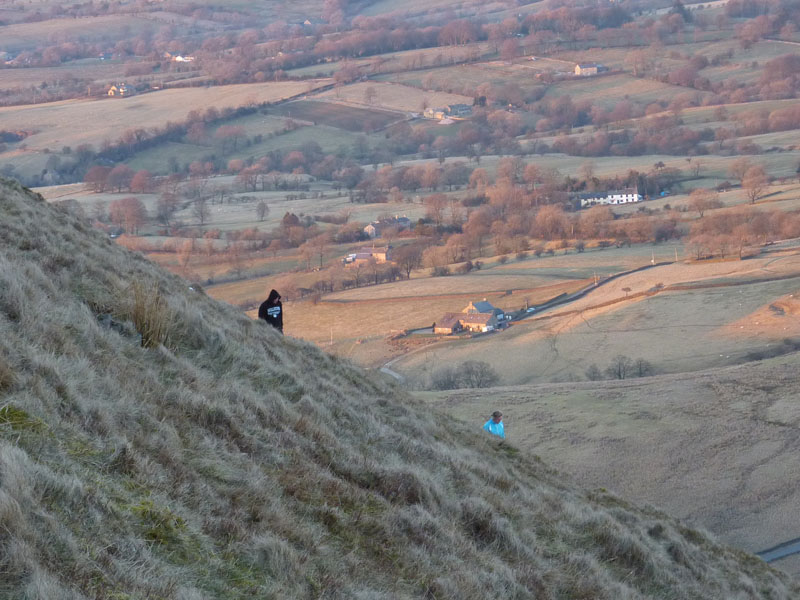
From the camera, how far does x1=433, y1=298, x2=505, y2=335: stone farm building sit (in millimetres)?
47719

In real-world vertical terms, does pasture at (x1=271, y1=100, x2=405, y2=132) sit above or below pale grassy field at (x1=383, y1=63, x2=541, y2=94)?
below

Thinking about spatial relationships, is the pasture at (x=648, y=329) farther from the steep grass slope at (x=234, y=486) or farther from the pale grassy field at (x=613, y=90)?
the pale grassy field at (x=613, y=90)

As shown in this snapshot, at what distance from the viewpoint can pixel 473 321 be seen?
4816cm

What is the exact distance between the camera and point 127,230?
7500 cm

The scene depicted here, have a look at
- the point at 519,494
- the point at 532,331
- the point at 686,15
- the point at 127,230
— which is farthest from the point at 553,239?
the point at 686,15

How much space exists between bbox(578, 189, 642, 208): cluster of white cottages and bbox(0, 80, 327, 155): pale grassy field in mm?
61351

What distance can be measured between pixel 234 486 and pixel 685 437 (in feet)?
54.8

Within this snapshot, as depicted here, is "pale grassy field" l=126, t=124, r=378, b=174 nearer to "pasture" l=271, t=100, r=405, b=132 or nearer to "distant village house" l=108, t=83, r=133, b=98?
"pasture" l=271, t=100, r=405, b=132

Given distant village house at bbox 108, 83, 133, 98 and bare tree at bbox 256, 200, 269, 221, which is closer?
bare tree at bbox 256, 200, 269, 221

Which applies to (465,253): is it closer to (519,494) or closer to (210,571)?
(519,494)

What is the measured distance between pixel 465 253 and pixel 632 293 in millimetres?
21794

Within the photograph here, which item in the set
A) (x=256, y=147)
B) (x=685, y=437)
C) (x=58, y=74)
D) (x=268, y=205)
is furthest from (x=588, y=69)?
(x=685, y=437)

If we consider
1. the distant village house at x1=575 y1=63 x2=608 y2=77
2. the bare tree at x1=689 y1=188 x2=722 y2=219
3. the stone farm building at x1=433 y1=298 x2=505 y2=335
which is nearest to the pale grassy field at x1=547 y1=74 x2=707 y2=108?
→ the distant village house at x1=575 y1=63 x2=608 y2=77

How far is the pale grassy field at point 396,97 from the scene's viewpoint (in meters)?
136
